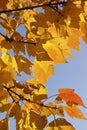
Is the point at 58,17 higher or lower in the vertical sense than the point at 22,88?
higher

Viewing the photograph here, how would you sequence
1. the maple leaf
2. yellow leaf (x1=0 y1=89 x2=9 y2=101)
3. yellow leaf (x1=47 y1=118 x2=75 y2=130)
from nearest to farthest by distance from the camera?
yellow leaf (x1=47 y1=118 x2=75 y2=130), the maple leaf, yellow leaf (x1=0 y1=89 x2=9 y2=101)

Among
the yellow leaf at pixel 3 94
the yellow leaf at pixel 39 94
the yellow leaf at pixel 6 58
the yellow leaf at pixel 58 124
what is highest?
the yellow leaf at pixel 6 58

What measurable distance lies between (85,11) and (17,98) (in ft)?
2.09

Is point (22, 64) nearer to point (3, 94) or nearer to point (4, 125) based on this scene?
point (3, 94)

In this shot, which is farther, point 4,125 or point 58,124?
point 4,125

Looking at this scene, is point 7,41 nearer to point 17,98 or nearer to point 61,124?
point 17,98

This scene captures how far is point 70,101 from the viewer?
1.67 metres

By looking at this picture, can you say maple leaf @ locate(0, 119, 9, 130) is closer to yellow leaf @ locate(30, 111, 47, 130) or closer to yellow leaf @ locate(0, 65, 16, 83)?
yellow leaf @ locate(30, 111, 47, 130)

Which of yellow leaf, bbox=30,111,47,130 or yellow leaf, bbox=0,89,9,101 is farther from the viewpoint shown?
yellow leaf, bbox=0,89,9,101

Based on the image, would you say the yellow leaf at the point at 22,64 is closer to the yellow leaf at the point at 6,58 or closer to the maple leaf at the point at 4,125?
the yellow leaf at the point at 6,58

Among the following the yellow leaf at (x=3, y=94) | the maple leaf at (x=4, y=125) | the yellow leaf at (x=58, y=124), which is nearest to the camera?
the yellow leaf at (x=58, y=124)

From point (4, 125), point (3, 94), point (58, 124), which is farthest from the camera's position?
point (3, 94)

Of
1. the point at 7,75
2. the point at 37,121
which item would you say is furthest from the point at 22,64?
the point at 37,121

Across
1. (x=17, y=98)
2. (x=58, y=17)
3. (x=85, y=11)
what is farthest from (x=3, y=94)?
(x=85, y=11)
